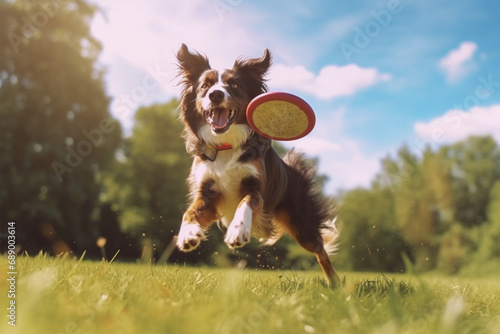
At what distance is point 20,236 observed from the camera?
18.6m

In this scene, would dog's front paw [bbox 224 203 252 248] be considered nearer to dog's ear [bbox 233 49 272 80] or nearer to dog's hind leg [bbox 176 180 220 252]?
dog's hind leg [bbox 176 180 220 252]

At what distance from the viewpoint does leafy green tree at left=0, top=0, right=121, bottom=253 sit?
60.6 ft

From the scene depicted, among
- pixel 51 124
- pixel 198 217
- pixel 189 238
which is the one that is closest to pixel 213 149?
pixel 198 217

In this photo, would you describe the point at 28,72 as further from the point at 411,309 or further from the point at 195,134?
the point at 411,309

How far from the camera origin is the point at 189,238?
4.13m

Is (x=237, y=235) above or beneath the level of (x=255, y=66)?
beneath

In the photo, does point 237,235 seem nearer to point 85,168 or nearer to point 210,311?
point 210,311

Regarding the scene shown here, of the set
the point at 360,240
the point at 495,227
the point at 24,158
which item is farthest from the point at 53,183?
the point at 495,227

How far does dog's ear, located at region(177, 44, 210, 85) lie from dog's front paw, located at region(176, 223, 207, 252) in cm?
198

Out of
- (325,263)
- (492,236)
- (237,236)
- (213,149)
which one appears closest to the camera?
(237,236)

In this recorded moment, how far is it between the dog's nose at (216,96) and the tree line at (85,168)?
9.06 metres

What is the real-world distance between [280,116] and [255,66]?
0.83 metres

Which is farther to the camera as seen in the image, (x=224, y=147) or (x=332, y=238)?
(x=332, y=238)

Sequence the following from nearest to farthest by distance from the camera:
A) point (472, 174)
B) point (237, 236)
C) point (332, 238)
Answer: point (237, 236)
point (332, 238)
point (472, 174)
